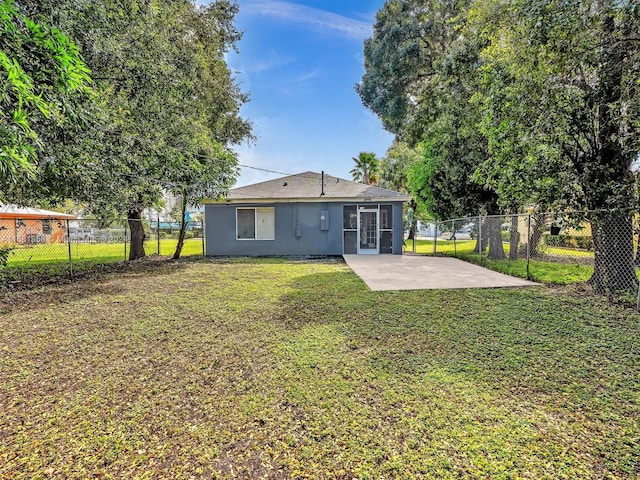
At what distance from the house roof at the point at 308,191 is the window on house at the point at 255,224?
63 cm

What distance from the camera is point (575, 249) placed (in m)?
6.82

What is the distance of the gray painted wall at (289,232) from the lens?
12422 millimetres

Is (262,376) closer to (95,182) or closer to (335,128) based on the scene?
(95,182)

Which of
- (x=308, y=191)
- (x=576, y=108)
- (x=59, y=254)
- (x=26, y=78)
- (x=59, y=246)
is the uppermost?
(x=576, y=108)

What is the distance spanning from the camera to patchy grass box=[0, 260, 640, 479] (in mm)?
1904

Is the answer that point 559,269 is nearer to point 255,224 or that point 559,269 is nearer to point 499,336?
point 499,336

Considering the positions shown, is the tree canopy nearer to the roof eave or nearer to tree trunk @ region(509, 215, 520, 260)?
tree trunk @ region(509, 215, 520, 260)

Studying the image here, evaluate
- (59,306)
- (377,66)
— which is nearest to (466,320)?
(59,306)

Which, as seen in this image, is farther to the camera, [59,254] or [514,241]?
[59,254]

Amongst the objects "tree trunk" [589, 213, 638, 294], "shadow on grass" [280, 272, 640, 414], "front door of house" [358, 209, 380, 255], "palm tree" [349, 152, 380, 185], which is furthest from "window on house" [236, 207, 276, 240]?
"palm tree" [349, 152, 380, 185]

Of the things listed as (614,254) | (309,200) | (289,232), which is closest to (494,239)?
(614,254)

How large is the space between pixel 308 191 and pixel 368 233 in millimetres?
2946

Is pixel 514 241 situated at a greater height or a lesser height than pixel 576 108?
lesser

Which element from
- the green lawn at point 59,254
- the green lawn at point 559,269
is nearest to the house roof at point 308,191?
the green lawn at point 59,254
